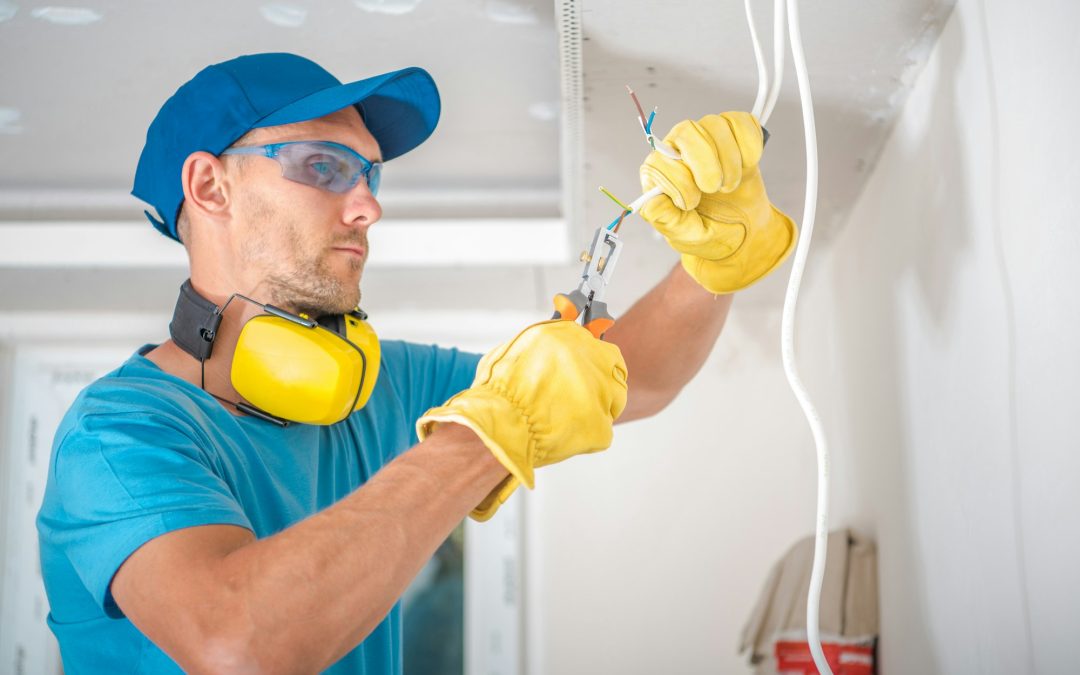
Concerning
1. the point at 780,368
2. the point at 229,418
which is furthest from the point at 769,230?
the point at 780,368

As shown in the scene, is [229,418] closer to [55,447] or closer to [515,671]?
[55,447]

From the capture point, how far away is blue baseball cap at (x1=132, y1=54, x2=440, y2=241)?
171 centimetres

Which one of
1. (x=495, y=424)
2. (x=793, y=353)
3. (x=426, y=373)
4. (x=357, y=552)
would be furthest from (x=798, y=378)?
(x=426, y=373)

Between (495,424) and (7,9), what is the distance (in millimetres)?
1511

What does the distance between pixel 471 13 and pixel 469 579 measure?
102 inches

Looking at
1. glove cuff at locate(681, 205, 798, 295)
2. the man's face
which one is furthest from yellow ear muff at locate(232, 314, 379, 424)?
glove cuff at locate(681, 205, 798, 295)

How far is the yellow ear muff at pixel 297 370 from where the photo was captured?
1.54 m

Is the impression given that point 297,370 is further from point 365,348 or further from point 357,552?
point 357,552

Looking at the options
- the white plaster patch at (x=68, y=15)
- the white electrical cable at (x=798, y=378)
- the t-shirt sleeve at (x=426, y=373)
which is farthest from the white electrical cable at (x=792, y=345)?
the white plaster patch at (x=68, y=15)

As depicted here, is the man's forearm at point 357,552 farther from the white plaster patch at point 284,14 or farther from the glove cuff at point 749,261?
the white plaster patch at point 284,14

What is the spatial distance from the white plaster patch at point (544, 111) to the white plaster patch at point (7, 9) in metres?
1.17

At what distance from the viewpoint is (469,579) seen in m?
4.01

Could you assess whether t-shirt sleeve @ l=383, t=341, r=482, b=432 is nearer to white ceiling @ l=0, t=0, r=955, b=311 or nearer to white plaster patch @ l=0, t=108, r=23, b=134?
white ceiling @ l=0, t=0, r=955, b=311

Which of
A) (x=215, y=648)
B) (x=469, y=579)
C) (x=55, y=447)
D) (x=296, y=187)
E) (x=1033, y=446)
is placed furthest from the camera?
(x=469, y=579)
